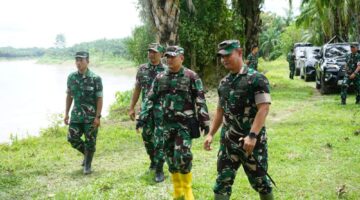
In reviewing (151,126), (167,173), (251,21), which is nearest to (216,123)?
(151,126)

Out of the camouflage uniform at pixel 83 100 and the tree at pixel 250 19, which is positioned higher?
the tree at pixel 250 19

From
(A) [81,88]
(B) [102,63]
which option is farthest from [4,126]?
(B) [102,63]

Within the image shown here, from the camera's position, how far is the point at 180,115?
16.4 feet

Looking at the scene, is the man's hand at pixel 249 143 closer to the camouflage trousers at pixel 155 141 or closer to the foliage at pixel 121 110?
the camouflage trousers at pixel 155 141

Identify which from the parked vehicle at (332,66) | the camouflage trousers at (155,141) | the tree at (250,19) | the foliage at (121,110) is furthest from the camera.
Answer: the tree at (250,19)

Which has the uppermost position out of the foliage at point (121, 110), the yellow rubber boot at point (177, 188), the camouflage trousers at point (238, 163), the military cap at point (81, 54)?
the military cap at point (81, 54)

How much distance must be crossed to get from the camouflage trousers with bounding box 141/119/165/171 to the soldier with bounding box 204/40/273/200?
1.73 meters

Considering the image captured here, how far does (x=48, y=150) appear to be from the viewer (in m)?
9.18

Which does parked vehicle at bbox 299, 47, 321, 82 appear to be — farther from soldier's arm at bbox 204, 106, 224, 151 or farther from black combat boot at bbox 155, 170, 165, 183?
soldier's arm at bbox 204, 106, 224, 151

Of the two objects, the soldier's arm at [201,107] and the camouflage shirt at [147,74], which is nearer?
the soldier's arm at [201,107]

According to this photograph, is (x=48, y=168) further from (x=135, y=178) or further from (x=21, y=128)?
(x=21, y=128)

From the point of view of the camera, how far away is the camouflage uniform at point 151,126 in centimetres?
590

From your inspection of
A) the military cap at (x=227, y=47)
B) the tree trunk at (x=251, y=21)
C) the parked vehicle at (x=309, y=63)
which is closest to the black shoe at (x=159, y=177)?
the military cap at (x=227, y=47)

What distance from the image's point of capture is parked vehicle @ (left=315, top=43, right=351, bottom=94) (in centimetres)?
1471
